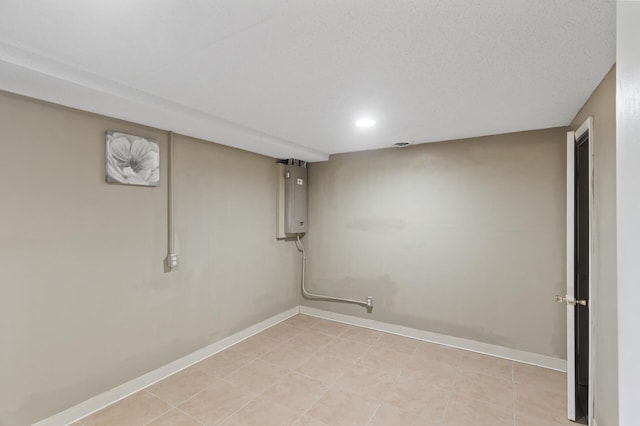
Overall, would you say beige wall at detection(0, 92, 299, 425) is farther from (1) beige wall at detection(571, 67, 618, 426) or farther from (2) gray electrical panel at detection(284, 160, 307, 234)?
(1) beige wall at detection(571, 67, 618, 426)

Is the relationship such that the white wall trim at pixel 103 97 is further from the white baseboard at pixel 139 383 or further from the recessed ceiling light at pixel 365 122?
the white baseboard at pixel 139 383

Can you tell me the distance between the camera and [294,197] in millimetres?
4117

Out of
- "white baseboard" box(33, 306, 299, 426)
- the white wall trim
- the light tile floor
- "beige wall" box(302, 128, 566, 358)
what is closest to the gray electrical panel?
"beige wall" box(302, 128, 566, 358)

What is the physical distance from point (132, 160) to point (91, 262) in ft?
2.80

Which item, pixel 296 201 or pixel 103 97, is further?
pixel 296 201

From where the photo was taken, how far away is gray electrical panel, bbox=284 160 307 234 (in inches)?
161

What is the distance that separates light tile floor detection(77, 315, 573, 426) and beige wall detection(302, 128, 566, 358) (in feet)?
1.36

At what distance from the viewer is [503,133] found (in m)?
3.06

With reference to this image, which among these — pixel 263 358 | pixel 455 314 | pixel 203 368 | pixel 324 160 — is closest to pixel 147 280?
pixel 203 368

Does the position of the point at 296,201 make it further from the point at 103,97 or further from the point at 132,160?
the point at 103,97

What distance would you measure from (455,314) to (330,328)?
1.53m

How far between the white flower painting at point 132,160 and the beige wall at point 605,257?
3183mm

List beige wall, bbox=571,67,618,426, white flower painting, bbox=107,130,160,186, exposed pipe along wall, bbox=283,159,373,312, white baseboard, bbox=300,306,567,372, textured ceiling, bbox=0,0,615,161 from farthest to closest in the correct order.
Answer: exposed pipe along wall, bbox=283,159,373,312 → white baseboard, bbox=300,306,567,372 → white flower painting, bbox=107,130,160,186 → beige wall, bbox=571,67,618,426 → textured ceiling, bbox=0,0,615,161

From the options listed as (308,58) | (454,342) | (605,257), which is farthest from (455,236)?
(308,58)
